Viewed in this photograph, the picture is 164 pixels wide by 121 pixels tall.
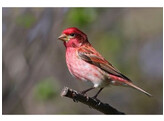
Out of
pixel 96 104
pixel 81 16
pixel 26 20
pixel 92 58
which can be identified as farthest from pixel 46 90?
pixel 96 104

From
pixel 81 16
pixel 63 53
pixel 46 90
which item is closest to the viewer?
pixel 46 90

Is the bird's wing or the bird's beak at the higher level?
the bird's beak

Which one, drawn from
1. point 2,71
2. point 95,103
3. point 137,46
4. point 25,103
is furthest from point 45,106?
point 95,103

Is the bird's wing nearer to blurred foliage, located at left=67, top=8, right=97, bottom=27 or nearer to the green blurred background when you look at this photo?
the green blurred background

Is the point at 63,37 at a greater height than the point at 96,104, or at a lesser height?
greater

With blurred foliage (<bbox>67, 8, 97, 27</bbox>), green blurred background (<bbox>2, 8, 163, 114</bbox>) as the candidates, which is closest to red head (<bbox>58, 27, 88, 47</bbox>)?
green blurred background (<bbox>2, 8, 163, 114</bbox>)

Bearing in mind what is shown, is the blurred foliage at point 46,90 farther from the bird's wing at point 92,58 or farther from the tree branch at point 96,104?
the tree branch at point 96,104

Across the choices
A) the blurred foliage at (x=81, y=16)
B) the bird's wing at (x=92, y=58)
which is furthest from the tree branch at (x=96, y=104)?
the blurred foliage at (x=81, y=16)

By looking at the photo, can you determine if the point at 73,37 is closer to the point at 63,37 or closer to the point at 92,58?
the point at 63,37
